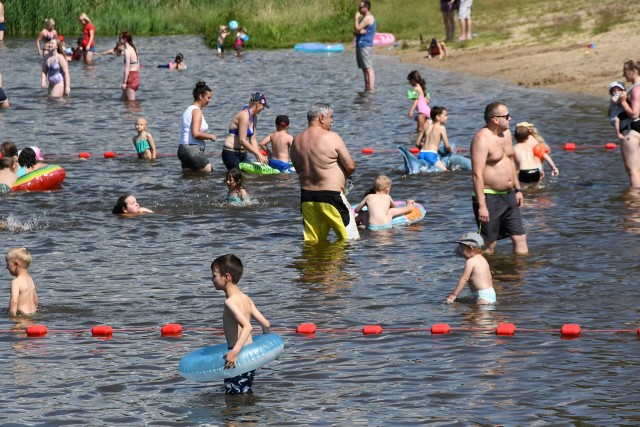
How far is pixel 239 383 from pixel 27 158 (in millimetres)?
10299

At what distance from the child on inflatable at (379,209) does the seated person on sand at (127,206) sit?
312 cm

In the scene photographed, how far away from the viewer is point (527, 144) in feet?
57.8

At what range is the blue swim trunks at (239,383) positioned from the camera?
9688 mm

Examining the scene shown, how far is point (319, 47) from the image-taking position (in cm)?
4169

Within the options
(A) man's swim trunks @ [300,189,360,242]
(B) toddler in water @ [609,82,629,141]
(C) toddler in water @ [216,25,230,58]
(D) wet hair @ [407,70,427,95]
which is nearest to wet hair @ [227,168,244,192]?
(A) man's swim trunks @ [300,189,360,242]

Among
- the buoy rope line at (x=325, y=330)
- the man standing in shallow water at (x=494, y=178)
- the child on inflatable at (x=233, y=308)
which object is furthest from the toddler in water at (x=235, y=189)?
the child on inflatable at (x=233, y=308)

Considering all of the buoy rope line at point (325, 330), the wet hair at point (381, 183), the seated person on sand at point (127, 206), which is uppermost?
the wet hair at point (381, 183)

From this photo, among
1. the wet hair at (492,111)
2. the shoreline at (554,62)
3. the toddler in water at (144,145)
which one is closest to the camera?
the wet hair at (492,111)

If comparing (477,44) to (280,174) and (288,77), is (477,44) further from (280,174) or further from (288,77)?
(280,174)

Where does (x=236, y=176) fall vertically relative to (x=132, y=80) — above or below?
below

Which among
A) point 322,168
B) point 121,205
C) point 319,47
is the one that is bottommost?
point 121,205

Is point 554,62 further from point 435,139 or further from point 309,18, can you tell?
point 309,18

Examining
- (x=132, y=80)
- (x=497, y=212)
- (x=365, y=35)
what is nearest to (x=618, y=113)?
(x=497, y=212)

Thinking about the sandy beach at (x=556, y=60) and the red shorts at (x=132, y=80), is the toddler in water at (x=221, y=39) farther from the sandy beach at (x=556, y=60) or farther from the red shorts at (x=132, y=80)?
the red shorts at (x=132, y=80)
